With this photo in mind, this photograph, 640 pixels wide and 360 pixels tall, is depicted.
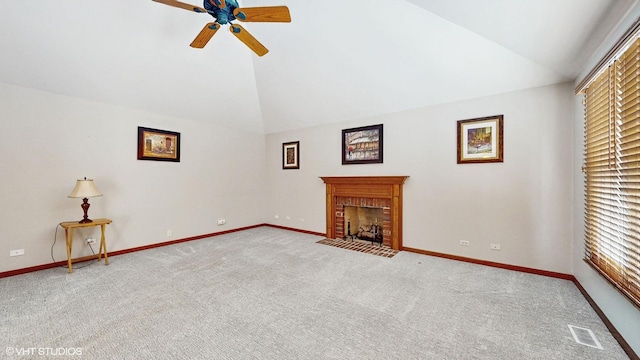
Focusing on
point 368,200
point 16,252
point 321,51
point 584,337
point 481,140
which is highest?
point 321,51

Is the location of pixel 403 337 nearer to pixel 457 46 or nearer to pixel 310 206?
pixel 457 46

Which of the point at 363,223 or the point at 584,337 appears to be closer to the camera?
the point at 584,337

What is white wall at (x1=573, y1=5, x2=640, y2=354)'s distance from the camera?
176 cm

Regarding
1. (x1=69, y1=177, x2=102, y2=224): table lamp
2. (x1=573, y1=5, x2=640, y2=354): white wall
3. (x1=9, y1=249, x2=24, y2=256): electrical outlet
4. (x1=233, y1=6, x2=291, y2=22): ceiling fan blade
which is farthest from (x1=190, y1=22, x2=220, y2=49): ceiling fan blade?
(x1=9, y1=249, x2=24, y2=256): electrical outlet

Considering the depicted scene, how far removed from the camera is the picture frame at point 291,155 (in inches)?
231

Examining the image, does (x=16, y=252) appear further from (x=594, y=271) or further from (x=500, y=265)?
(x=594, y=271)

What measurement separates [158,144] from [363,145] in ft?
12.7

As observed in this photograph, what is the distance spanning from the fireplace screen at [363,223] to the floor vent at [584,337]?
2.89 meters

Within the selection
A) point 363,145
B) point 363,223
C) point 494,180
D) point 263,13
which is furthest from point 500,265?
point 263,13

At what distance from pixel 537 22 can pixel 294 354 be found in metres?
3.36

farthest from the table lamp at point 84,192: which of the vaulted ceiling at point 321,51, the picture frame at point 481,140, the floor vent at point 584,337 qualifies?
the floor vent at point 584,337

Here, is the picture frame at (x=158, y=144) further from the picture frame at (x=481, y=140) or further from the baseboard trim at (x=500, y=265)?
the picture frame at (x=481, y=140)

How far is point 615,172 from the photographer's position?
202 centimetres

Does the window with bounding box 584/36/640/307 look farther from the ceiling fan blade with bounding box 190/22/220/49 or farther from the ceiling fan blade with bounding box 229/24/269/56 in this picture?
the ceiling fan blade with bounding box 190/22/220/49
